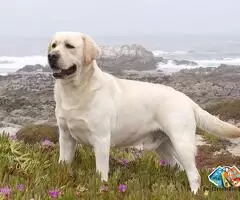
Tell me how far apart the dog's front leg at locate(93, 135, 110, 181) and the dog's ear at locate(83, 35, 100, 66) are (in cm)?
102

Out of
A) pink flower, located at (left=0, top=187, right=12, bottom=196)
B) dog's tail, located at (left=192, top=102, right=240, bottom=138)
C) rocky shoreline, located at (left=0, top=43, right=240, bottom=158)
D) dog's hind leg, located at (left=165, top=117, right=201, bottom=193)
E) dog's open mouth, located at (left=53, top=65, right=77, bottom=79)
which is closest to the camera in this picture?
pink flower, located at (left=0, top=187, right=12, bottom=196)

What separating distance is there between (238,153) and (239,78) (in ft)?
72.4

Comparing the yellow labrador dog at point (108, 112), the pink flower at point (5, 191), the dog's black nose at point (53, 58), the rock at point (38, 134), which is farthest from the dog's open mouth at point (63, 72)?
the rock at point (38, 134)

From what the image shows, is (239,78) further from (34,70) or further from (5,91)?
(34,70)

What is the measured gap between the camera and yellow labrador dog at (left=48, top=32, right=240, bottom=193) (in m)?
7.52

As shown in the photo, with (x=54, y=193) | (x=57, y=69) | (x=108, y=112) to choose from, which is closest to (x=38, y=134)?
(x=108, y=112)

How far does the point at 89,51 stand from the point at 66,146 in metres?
1.41

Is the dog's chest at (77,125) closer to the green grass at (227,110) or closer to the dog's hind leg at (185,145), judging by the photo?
the dog's hind leg at (185,145)

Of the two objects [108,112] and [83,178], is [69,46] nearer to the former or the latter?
[108,112]

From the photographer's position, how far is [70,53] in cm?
748

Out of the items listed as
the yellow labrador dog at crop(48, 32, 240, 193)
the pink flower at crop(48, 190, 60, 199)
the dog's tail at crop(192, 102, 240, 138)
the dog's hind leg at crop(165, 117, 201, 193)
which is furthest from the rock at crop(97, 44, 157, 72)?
the pink flower at crop(48, 190, 60, 199)

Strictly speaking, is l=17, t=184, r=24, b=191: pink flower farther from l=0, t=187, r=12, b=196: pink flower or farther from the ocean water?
the ocean water

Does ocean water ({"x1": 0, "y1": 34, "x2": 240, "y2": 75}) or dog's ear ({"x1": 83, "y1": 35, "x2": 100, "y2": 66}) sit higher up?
dog's ear ({"x1": 83, "y1": 35, "x2": 100, "y2": 66})

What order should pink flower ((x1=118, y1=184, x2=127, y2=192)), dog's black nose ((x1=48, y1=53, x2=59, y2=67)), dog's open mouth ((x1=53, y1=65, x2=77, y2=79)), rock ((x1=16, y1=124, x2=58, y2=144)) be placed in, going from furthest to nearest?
rock ((x1=16, y1=124, x2=58, y2=144))
dog's open mouth ((x1=53, y1=65, x2=77, y2=79))
dog's black nose ((x1=48, y1=53, x2=59, y2=67))
pink flower ((x1=118, y1=184, x2=127, y2=192))
